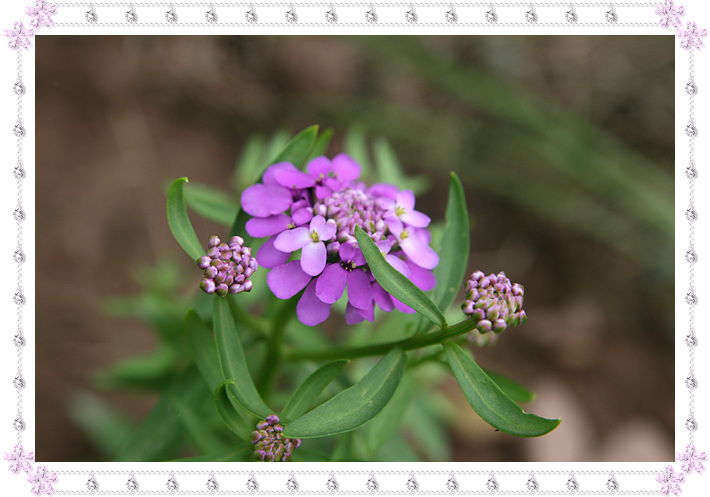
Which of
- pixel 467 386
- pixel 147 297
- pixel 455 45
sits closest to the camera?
pixel 467 386

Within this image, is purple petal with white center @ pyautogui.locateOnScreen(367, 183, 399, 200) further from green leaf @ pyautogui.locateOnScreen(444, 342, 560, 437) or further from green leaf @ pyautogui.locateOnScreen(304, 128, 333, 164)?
green leaf @ pyautogui.locateOnScreen(444, 342, 560, 437)

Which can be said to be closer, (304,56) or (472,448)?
(472,448)

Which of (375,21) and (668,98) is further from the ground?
(668,98)

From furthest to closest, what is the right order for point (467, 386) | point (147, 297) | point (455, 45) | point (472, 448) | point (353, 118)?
point (455, 45) < point (353, 118) < point (472, 448) < point (147, 297) < point (467, 386)

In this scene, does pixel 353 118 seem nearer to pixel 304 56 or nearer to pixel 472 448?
pixel 304 56

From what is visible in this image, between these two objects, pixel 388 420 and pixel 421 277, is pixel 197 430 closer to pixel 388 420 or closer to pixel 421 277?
pixel 388 420

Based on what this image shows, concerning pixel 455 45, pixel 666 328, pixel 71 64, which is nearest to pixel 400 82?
pixel 455 45
